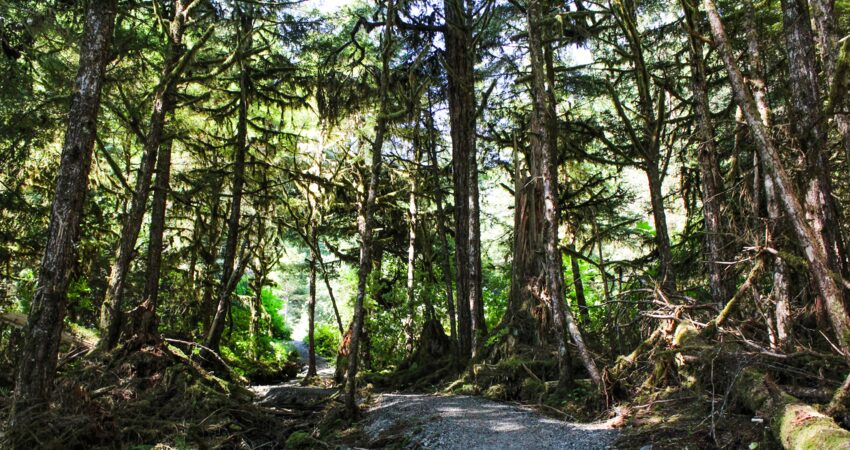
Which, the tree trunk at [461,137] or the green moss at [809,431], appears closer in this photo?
the green moss at [809,431]

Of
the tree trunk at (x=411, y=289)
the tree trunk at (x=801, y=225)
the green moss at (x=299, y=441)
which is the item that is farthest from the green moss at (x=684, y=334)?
the tree trunk at (x=411, y=289)

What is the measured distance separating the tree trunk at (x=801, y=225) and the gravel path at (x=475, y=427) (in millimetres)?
2608

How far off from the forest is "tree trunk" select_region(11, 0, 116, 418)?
0.03m

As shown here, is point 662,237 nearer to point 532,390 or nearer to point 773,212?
point 773,212

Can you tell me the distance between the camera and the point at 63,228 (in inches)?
262

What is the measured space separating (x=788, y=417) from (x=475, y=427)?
384 cm

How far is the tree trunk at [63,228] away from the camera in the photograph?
21.1ft

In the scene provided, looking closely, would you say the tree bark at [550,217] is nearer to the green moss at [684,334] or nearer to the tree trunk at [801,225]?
the green moss at [684,334]

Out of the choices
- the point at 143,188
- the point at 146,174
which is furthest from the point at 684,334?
the point at 146,174

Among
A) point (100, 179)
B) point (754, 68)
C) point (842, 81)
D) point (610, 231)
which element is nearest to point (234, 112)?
point (100, 179)

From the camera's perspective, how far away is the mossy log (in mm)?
4055

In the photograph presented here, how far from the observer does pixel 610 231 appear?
Result: 47.3ft

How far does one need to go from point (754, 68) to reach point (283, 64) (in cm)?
1053

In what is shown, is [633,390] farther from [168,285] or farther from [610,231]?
[168,285]
